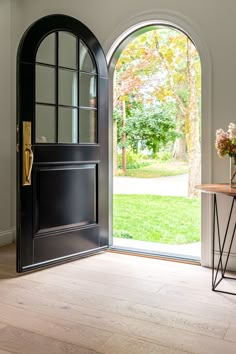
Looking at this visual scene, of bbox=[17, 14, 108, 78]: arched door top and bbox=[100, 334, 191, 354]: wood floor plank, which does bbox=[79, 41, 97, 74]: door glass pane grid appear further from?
→ bbox=[100, 334, 191, 354]: wood floor plank

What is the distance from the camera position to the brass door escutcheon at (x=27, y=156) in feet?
9.81

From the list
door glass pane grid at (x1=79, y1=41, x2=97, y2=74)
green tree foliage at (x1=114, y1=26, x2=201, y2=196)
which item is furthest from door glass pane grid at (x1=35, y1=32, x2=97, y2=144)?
green tree foliage at (x1=114, y1=26, x2=201, y2=196)

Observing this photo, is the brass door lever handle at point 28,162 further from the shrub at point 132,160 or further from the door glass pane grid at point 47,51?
the shrub at point 132,160

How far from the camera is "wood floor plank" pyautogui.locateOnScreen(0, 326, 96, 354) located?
183 centimetres

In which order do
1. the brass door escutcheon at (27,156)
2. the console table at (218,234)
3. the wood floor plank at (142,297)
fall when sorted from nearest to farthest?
the wood floor plank at (142,297) → the console table at (218,234) → the brass door escutcheon at (27,156)

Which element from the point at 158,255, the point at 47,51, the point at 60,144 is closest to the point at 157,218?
the point at 158,255

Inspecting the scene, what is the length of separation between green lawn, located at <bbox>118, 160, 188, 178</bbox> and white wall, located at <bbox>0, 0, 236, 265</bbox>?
3.16m

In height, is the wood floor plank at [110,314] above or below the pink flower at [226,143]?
below

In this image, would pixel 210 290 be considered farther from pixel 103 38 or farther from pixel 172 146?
pixel 172 146

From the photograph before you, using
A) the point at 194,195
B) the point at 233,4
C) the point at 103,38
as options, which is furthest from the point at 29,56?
the point at 194,195

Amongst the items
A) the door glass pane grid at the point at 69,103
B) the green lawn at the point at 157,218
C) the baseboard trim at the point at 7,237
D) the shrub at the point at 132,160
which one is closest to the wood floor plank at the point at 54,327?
the door glass pane grid at the point at 69,103

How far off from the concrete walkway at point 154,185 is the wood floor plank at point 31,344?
4883mm

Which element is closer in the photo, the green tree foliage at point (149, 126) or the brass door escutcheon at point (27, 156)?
the brass door escutcheon at point (27, 156)

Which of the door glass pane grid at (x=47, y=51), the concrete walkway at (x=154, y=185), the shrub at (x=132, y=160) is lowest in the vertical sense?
the concrete walkway at (x=154, y=185)
